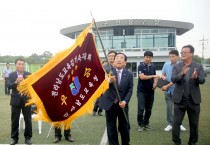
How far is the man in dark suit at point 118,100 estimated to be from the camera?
4992mm

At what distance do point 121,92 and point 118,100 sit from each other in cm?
18

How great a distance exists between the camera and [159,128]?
730cm

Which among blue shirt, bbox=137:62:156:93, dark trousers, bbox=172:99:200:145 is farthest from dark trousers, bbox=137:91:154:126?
dark trousers, bbox=172:99:200:145

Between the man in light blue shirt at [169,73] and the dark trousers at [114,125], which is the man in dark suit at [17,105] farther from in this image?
the man in light blue shirt at [169,73]

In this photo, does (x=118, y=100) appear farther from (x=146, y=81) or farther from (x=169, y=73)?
(x=169, y=73)

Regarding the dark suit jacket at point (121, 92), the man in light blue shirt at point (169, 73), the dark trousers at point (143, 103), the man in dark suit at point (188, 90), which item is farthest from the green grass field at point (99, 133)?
the dark suit jacket at point (121, 92)

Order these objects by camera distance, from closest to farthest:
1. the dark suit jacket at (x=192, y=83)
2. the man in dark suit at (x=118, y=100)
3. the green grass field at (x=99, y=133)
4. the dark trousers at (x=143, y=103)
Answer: the man in dark suit at (x=118, y=100) < the dark suit jacket at (x=192, y=83) < the green grass field at (x=99, y=133) < the dark trousers at (x=143, y=103)

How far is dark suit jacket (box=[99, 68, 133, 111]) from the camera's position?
16.4 feet

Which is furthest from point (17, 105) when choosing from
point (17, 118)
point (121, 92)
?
point (121, 92)

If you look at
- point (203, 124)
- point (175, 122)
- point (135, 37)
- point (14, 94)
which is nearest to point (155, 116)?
point (203, 124)

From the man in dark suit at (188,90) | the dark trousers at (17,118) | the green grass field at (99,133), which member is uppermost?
the man in dark suit at (188,90)

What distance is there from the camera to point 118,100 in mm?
4984

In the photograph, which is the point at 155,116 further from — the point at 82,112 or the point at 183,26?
the point at 183,26

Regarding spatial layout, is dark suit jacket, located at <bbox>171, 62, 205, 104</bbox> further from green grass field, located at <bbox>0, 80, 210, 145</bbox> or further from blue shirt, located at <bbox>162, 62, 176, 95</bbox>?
blue shirt, located at <bbox>162, 62, 176, 95</bbox>
